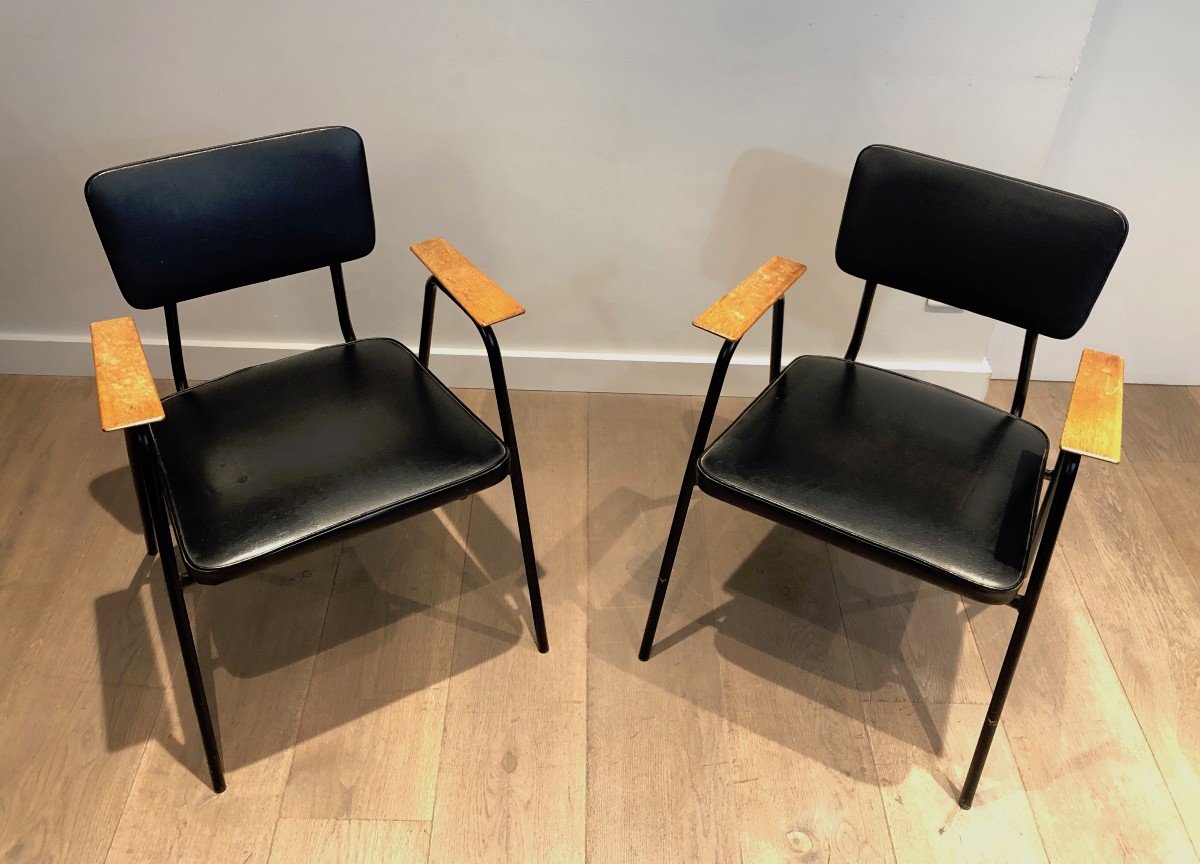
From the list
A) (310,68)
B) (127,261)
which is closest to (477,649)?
(127,261)

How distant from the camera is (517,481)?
1.53m

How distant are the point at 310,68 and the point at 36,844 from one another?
1457 millimetres

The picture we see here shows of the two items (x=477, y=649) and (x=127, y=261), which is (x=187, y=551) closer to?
(x=127, y=261)

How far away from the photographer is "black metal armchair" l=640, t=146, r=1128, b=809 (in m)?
1.34

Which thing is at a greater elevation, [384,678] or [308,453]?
[308,453]

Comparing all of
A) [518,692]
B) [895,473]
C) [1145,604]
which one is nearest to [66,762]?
[518,692]

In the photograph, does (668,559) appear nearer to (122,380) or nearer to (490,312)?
(490,312)

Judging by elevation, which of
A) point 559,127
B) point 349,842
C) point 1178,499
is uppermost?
point 559,127

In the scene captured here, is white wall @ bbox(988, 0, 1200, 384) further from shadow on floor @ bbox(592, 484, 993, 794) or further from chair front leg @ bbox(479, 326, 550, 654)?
chair front leg @ bbox(479, 326, 550, 654)

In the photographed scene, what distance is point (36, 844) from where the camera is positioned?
1.41m

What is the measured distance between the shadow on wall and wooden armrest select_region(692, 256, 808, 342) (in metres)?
0.40

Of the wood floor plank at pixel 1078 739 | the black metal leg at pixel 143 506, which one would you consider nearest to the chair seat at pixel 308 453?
the black metal leg at pixel 143 506

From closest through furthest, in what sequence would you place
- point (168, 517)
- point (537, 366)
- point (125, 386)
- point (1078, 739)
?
point (125, 386) < point (168, 517) < point (1078, 739) < point (537, 366)

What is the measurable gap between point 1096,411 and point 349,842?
1.30 m
